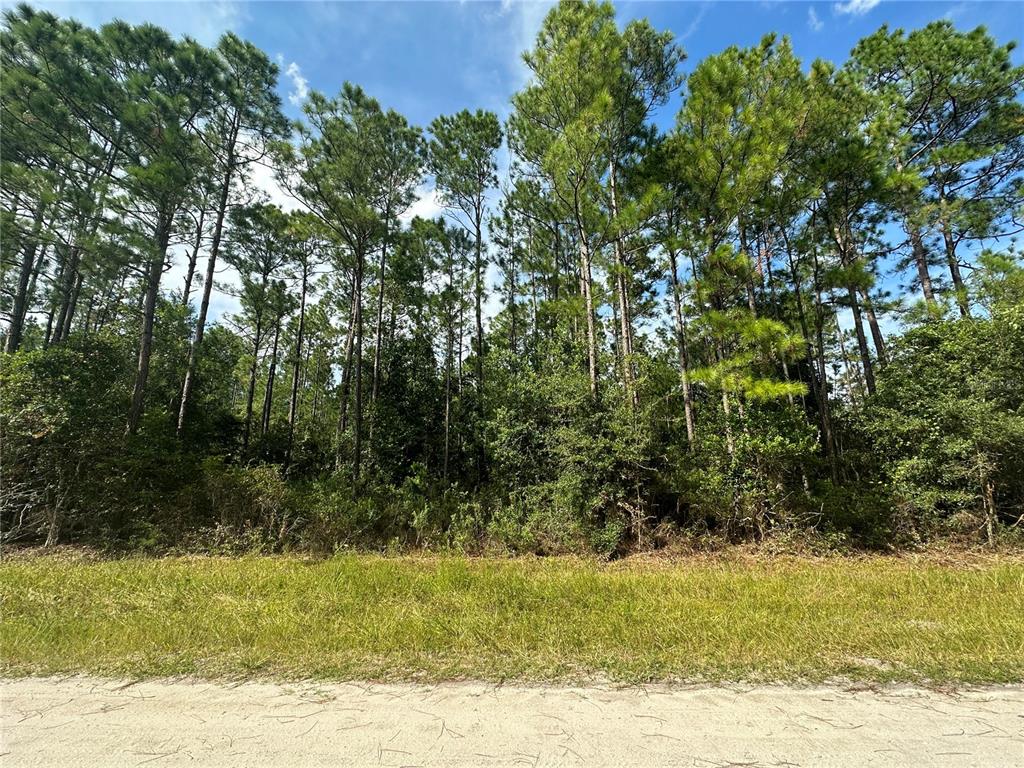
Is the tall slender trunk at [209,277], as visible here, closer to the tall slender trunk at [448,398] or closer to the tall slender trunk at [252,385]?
the tall slender trunk at [252,385]

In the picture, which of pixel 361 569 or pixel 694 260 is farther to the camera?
pixel 694 260

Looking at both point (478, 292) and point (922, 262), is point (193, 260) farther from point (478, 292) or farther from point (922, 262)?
point (922, 262)

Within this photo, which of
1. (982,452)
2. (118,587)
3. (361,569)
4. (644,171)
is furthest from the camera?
(644,171)

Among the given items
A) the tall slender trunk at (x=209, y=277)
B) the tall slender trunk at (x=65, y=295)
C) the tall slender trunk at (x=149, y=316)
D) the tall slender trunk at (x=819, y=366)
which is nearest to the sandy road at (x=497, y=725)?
the tall slender trunk at (x=819, y=366)

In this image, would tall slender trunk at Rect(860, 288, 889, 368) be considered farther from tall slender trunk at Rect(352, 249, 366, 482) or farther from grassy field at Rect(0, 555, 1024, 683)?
tall slender trunk at Rect(352, 249, 366, 482)

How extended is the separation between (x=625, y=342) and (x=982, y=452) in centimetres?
745

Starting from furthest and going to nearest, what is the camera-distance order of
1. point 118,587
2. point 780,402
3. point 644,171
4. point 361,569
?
point 644,171, point 780,402, point 361,569, point 118,587

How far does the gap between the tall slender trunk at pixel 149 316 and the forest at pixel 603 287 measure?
10cm

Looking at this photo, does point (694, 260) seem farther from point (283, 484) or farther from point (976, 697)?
point (283, 484)

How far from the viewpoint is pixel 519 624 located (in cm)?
440

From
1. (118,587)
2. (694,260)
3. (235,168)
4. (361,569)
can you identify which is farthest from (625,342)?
(235,168)

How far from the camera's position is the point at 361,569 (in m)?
7.16

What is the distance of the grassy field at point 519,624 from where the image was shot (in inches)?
137

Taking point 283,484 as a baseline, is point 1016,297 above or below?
above
